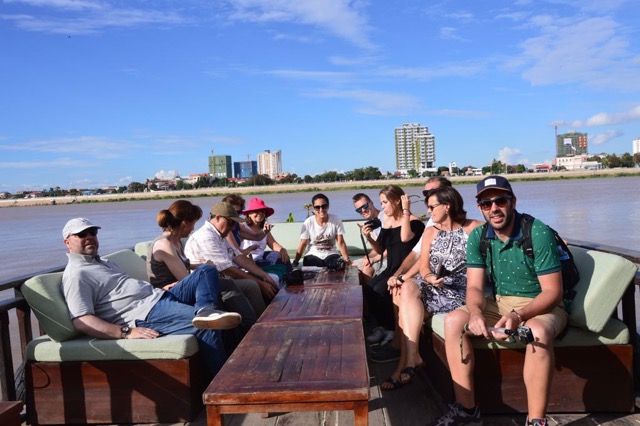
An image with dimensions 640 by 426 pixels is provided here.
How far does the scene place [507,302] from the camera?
116 inches

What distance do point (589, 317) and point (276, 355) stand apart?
5.04 feet

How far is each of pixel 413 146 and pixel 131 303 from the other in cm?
15660

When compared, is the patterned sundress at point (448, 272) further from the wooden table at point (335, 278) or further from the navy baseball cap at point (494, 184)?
the navy baseball cap at point (494, 184)

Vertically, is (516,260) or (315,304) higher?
(516,260)

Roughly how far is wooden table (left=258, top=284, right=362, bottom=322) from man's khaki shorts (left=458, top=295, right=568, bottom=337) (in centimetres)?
66

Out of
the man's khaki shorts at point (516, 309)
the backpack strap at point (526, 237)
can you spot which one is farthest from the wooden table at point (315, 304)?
the backpack strap at point (526, 237)

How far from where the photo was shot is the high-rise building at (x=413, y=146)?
153750 mm

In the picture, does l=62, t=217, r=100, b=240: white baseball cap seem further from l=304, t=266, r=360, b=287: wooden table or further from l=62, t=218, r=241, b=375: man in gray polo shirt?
l=304, t=266, r=360, b=287: wooden table

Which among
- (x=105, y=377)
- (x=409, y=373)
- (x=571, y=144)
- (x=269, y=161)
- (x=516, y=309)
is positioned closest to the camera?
(x=516, y=309)

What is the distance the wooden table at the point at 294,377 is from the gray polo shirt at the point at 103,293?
961 millimetres

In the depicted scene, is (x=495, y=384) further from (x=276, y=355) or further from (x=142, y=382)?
(x=142, y=382)

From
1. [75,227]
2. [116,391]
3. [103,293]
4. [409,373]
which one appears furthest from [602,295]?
[75,227]

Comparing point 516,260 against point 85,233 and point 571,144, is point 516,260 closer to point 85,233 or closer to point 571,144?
point 85,233

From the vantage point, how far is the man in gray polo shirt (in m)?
3.06
